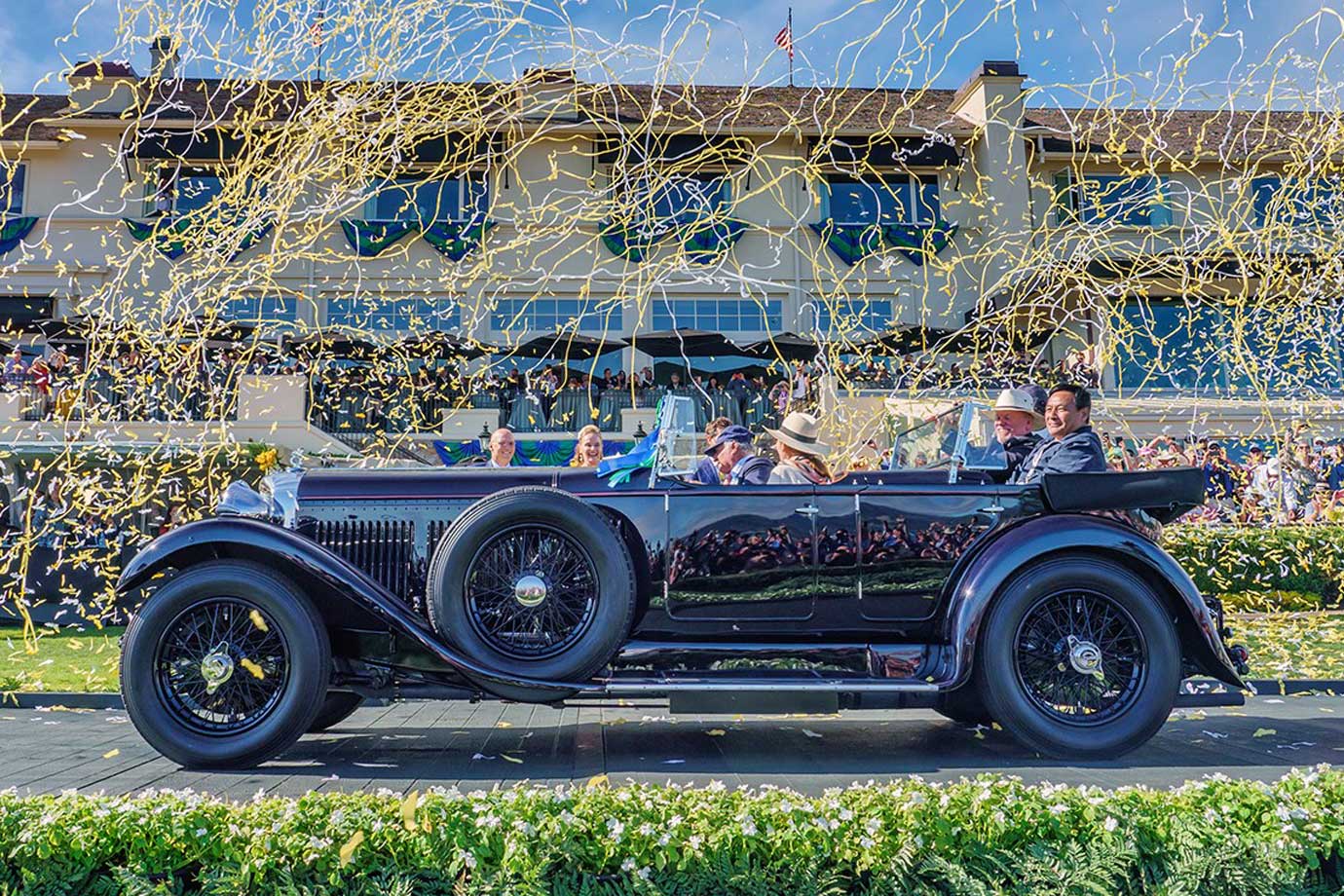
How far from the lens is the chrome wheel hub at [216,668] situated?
14.5ft

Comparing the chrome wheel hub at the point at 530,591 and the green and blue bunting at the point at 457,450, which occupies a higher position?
the green and blue bunting at the point at 457,450

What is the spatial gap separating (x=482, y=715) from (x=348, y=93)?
4383 mm

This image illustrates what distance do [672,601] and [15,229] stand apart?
75.8 ft

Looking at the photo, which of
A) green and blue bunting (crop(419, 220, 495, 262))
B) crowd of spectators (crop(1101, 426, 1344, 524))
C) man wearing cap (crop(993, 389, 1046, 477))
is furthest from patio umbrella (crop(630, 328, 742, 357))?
man wearing cap (crop(993, 389, 1046, 477))

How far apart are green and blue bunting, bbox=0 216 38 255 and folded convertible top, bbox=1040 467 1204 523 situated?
23887 mm

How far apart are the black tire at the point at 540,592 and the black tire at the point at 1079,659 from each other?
1812 millimetres

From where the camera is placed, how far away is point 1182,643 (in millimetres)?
4844

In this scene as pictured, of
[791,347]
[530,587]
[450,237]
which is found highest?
[450,237]

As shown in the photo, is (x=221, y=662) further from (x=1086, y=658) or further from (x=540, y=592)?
(x=1086, y=658)

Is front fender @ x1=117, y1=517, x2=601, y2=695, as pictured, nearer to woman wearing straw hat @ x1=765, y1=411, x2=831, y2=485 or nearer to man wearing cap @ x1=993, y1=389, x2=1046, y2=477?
woman wearing straw hat @ x1=765, y1=411, x2=831, y2=485

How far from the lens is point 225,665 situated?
14.5ft

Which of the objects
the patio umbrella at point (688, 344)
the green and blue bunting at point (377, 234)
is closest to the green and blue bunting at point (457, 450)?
the patio umbrella at point (688, 344)

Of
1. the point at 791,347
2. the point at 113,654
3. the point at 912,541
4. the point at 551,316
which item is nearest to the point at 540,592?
the point at 912,541

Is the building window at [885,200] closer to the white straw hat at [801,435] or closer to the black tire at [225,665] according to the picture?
the white straw hat at [801,435]
